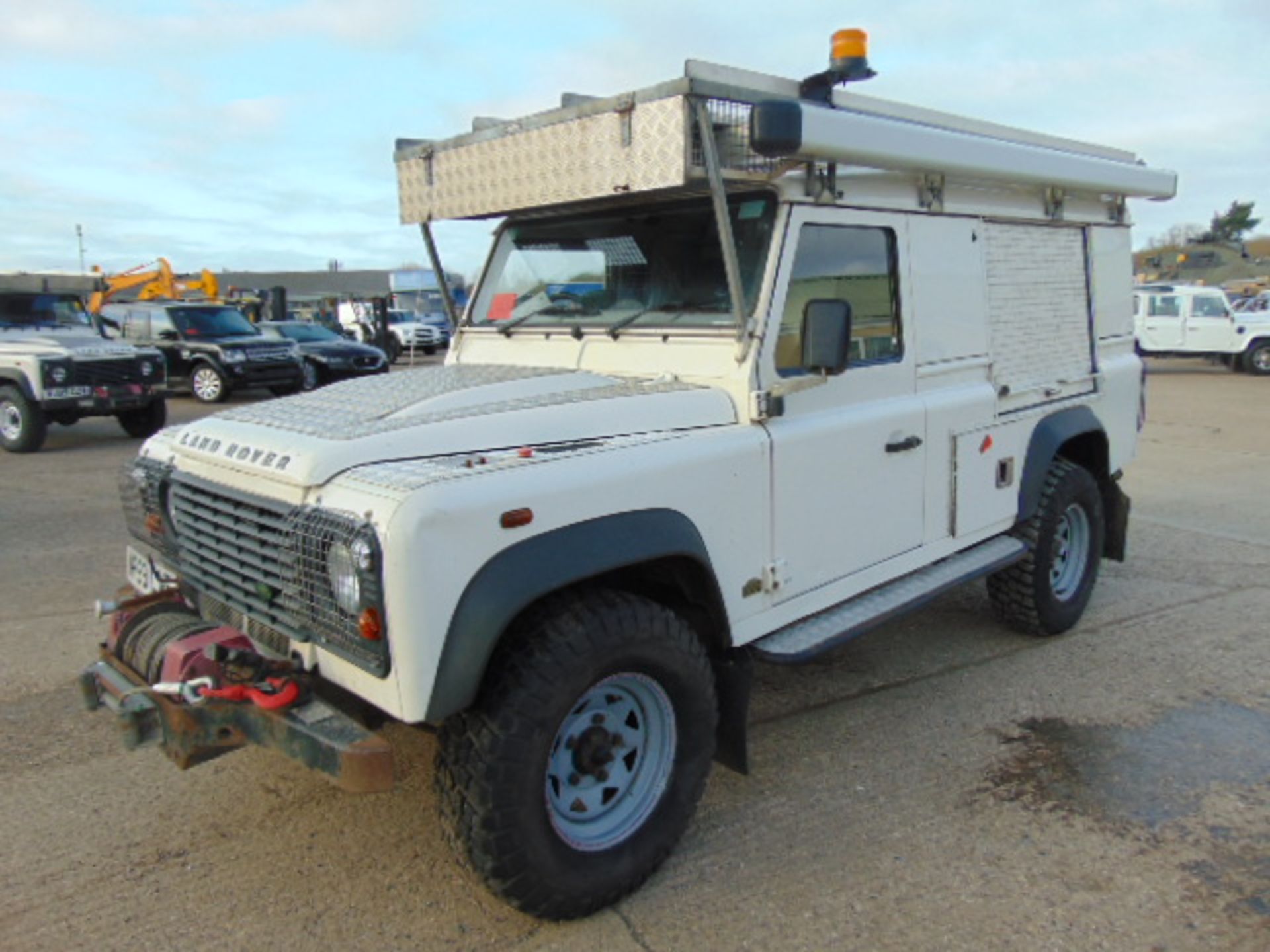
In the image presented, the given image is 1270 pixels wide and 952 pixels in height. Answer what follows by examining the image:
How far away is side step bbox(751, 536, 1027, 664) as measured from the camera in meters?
3.45

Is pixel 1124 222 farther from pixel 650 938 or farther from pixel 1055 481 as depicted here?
pixel 650 938

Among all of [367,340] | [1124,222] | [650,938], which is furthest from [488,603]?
[367,340]

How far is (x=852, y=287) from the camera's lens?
3855 mm

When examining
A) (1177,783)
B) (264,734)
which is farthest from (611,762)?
(1177,783)

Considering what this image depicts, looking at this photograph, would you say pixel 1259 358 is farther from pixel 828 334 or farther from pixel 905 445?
pixel 828 334

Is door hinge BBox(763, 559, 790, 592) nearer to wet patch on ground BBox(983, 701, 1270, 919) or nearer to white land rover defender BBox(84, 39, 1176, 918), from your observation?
white land rover defender BBox(84, 39, 1176, 918)

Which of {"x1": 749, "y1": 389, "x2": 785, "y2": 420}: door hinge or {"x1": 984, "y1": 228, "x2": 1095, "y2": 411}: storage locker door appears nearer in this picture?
{"x1": 749, "y1": 389, "x2": 785, "y2": 420}: door hinge

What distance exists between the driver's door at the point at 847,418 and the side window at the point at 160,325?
52.6ft

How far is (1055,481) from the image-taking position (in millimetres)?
5016

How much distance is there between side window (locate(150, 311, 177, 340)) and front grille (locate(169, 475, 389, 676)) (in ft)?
50.8

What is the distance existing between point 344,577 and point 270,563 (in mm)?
423

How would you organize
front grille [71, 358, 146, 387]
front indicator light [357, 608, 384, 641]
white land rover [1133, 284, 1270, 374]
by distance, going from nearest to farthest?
front indicator light [357, 608, 384, 641] < front grille [71, 358, 146, 387] < white land rover [1133, 284, 1270, 374]

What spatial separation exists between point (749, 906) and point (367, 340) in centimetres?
2815

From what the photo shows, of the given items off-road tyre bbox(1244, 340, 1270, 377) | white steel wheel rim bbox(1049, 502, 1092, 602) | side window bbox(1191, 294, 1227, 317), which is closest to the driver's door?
white steel wheel rim bbox(1049, 502, 1092, 602)
